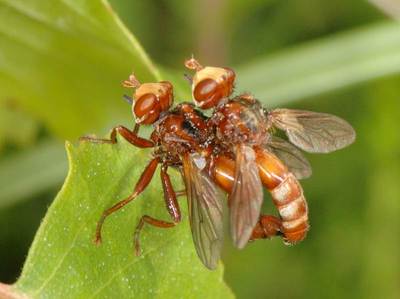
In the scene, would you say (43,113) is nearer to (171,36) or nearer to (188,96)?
(188,96)

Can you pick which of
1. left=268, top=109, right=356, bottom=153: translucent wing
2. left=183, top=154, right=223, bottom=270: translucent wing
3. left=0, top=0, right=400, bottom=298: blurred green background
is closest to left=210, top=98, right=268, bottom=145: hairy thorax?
left=183, top=154, right=223, bottom=270: translucent wing

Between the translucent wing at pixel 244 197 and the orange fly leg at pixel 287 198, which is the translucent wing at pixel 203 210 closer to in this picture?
the translucent wing at pixel 244 197

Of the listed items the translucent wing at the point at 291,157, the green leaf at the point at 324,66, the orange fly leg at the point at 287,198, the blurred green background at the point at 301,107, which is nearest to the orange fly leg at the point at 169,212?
the orange fly leg at the point at 287,198

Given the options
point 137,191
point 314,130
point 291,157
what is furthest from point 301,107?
point 137,191

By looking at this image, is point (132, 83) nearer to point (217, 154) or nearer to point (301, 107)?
point (217, 154)

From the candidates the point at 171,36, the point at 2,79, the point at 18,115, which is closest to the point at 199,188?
the point at 2,79

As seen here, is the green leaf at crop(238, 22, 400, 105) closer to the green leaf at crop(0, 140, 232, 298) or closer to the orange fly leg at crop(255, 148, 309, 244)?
the orange fly leg at crop(255, 148, 309, 244)

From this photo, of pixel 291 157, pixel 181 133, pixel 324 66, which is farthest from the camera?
pixel 324 66
